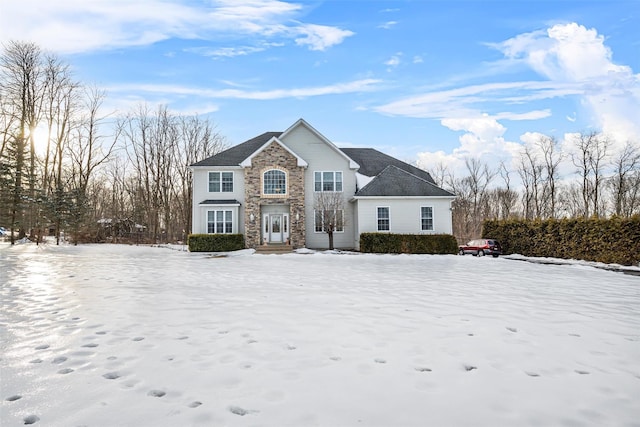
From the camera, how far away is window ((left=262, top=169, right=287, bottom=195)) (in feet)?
76.4

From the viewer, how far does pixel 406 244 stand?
2138cm

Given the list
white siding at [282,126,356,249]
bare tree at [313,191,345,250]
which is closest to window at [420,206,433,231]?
white siding at [282,126,356,249]

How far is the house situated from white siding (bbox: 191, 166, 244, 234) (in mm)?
63

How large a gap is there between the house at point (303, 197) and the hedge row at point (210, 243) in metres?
1.22

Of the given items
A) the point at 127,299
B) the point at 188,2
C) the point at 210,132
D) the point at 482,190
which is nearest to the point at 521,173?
the point at 482,190

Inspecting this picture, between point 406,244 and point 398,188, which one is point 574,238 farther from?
point 398,188

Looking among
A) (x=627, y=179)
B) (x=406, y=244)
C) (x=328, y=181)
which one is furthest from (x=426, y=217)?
(x=627, y=179)

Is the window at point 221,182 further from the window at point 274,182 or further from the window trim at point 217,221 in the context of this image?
the window at point 274,182

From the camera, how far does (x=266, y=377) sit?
133 inches

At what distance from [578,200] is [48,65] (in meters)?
58.6

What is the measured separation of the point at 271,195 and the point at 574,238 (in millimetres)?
17079

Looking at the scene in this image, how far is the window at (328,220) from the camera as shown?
23047mm

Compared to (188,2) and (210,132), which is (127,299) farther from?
(210,132)

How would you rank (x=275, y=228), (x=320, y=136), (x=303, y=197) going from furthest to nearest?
(x=320, y=136) → (x=275, y=228) → (x=303, y=197)
